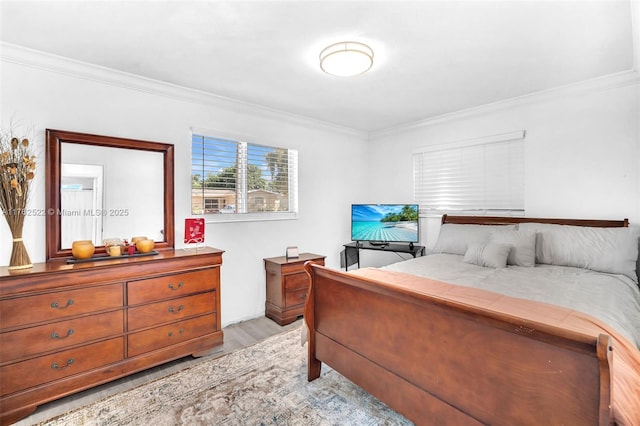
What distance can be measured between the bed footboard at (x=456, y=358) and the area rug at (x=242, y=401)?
0.73ft

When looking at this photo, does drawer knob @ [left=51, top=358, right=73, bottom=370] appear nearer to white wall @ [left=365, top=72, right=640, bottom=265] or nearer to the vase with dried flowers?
the vase with dried flowers

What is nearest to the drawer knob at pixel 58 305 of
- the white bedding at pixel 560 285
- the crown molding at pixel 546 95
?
A: the white bedding at pixel 560 285

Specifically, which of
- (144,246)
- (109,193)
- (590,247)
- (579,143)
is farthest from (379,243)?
(109,193)

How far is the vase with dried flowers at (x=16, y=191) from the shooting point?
2.02 meters

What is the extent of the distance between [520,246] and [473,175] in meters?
1.25

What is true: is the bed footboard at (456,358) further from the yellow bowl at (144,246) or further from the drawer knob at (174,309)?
the yellow bowl at (144,246)

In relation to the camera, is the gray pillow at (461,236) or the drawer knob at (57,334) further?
the gray pillow at (461,236)

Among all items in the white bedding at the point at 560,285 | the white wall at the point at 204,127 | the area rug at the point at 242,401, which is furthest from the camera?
the white wall at the point at 204,127

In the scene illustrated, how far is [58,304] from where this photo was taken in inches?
79.4

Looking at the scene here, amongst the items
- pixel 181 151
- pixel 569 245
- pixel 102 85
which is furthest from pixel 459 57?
pixel 102 85

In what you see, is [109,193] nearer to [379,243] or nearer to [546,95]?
[379,243]

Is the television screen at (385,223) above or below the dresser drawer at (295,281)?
above

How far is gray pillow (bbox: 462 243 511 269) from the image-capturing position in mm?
2758

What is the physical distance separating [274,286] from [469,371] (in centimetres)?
243
